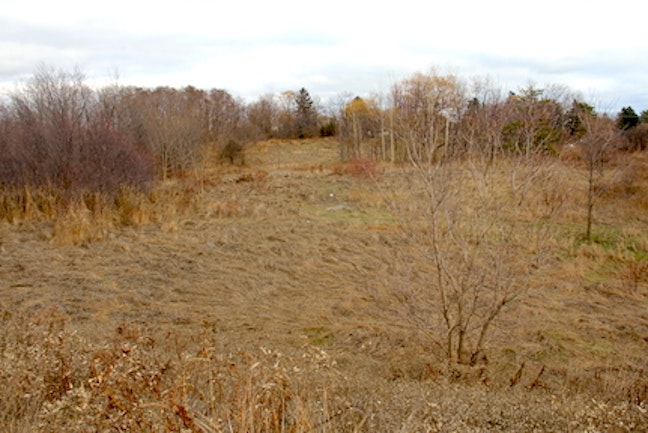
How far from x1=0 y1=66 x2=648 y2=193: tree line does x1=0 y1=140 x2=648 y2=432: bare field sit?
637mm

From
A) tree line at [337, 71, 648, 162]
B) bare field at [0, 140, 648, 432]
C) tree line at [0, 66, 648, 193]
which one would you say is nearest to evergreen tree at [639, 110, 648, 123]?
tree line at [0, 66, 648, 193]

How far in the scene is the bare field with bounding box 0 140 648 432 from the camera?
8.85 ft

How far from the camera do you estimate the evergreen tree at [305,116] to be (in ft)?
141

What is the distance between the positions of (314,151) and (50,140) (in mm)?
24157

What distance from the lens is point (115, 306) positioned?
6559 millimetres

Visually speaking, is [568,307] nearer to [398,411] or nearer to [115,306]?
[398,411]

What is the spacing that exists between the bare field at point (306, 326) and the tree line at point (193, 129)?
637 mm

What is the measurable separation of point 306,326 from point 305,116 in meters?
39.5

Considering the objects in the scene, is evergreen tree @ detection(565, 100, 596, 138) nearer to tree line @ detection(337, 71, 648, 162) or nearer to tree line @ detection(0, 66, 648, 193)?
tree line @ detection(0, 66, 648, 193)

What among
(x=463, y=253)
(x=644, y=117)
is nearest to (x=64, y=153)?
(x=463, y=253)

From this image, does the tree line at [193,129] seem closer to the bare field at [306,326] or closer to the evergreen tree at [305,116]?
the bare field at [306,326]

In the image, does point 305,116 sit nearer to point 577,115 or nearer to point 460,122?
point 577,115

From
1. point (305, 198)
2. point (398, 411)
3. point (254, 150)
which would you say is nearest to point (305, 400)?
point (398, 411)

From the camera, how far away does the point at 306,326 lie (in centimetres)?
606
